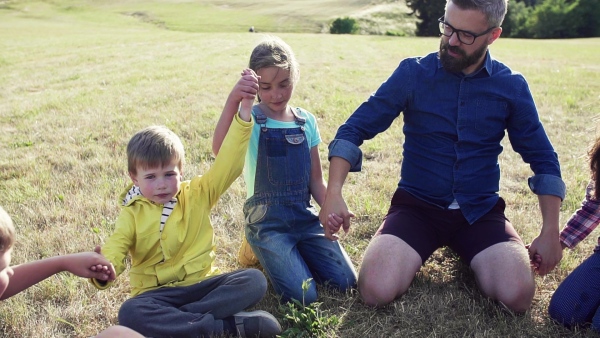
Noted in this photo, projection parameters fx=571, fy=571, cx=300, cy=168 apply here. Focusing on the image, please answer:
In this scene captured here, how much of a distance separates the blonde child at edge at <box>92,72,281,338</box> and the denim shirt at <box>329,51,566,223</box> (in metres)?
0.86

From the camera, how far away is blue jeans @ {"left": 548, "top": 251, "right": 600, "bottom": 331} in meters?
3.26

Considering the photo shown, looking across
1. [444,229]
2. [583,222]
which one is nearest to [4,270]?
[444,229]

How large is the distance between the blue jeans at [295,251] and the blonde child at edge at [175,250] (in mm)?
337

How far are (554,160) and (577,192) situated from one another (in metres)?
1.89

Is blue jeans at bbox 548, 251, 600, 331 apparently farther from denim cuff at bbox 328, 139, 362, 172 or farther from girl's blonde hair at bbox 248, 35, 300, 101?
girl's blonde hair at bbox 248, 35, 300, 101

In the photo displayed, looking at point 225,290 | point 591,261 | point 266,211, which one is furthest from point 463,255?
point 225,290

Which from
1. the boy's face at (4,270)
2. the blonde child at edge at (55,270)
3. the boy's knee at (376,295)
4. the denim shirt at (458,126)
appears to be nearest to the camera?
the boy's face at (4,270)

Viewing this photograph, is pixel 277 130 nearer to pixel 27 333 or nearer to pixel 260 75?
pixel 260 75

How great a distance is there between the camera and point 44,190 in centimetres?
529

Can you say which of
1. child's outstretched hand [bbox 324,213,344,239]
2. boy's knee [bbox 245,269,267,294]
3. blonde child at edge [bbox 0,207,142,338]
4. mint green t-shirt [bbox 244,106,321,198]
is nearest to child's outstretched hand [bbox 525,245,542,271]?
child's outstretched hand [bbox 324,213,344,239]

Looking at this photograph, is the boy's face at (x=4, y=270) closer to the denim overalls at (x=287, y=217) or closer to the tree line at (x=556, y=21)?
the denim overalls at (x=287, y=217)

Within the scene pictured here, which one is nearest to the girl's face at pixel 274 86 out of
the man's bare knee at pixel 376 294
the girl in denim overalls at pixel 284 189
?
the girl in denim overalls at pixel 284 189

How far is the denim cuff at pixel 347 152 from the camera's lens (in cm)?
366

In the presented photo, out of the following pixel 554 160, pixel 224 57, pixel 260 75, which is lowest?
pixel 224 57
